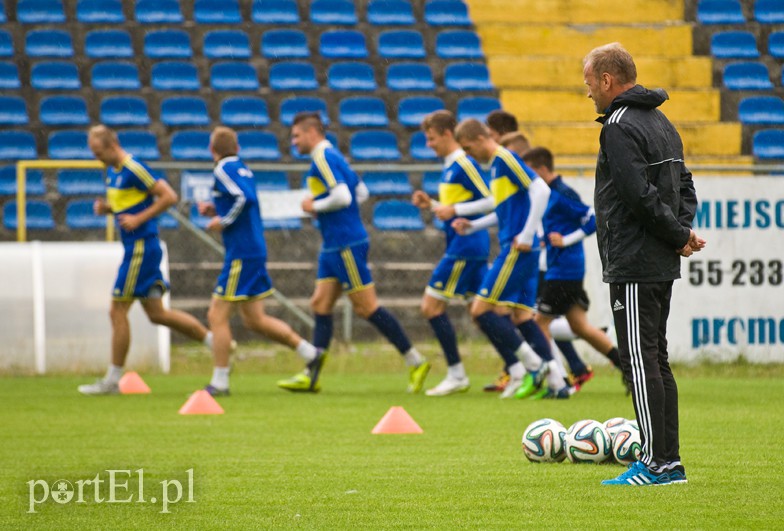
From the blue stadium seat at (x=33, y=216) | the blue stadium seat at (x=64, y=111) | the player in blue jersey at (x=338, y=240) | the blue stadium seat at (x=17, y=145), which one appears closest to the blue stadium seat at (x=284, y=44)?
the blue stadium seat at (x=64, y=111)

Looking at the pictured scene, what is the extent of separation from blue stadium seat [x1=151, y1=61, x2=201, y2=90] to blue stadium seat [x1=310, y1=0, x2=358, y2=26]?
2.35 metres

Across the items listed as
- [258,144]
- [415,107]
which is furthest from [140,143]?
[415,107]

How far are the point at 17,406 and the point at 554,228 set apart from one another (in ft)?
15.0

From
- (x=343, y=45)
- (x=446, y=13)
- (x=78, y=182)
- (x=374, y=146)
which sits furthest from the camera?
(x=446, y=13)

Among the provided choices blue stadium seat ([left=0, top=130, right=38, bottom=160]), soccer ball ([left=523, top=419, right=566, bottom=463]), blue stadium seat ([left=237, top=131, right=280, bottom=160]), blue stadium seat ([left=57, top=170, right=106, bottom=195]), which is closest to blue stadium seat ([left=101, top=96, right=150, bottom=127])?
blue stadium seat ([left=0, top=130, right=38, bottom=160])

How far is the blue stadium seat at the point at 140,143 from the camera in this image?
59.2ft

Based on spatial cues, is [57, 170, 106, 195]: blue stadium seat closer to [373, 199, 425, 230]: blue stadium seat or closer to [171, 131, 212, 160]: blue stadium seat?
[171, 131, 212, 160]: blue stadium seat

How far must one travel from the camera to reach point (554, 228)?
35.5 feet

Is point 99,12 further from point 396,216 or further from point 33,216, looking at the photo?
point 396,216

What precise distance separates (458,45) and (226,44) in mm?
3719

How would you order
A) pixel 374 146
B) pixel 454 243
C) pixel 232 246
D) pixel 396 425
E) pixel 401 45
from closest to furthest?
pixel 396 425
pixel 232 246
pixel 454 243
pixel 374 146
pixel 401 45

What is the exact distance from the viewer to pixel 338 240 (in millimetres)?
11164

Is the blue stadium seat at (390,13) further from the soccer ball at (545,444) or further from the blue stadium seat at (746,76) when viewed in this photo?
the soccer ball at (545,444)

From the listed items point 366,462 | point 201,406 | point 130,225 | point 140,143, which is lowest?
point 201,406
